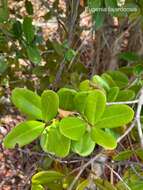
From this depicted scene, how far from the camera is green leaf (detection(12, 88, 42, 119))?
854 mm

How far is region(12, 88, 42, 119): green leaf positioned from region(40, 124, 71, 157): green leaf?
0.14 ft

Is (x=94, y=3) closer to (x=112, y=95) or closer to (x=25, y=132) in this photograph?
(x=112, y=95)

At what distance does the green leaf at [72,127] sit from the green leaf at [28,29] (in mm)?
710

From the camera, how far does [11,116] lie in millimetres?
2512

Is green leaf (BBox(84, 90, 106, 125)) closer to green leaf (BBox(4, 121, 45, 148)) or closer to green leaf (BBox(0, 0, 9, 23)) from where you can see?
green leaf (BBox(4, 121, 45, 148))

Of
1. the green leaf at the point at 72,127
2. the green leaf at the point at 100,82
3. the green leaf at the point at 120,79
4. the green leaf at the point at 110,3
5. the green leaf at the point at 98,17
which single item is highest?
the green leaf at the point at 110,3

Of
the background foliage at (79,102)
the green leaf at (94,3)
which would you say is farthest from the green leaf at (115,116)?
the green leaf at (94,3)

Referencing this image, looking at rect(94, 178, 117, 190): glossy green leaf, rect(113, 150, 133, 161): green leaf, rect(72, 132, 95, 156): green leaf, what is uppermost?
rect(72, 132, 95, 156): green leaf

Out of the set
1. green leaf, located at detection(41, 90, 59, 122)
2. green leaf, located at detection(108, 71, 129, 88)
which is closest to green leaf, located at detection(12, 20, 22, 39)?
green leaf, located at detection(108, 71, 129, 88)

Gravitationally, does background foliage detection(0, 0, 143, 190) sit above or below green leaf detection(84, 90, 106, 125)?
below

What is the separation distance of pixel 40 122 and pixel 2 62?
72 centimetres

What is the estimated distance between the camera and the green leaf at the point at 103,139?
2.66 feet

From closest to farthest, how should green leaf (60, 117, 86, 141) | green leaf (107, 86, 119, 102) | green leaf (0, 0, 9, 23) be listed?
green leaf (60, 117, 86, 141), green leaf (107, 86, 119, 102), green leaf (0, 0, 9, 23)

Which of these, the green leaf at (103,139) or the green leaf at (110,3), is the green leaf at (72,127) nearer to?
the green leaf at (103,139)
